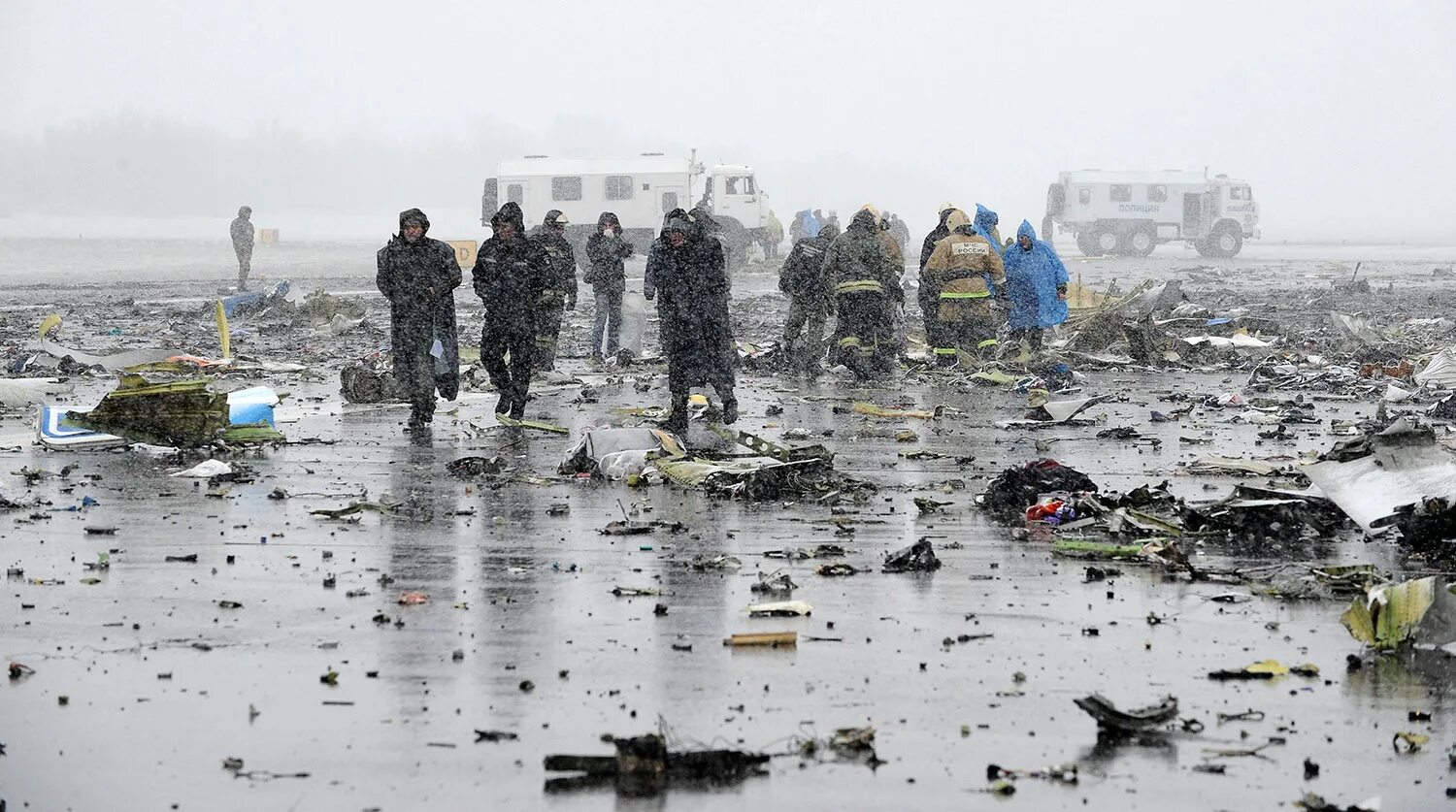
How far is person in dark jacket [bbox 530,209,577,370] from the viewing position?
1380cm

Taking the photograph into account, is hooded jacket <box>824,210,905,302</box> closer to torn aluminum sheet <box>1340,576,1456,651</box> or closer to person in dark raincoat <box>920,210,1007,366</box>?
person in dark raincoat <box>920,210,1007,366</box>

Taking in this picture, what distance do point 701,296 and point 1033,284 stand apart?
5.92 metres

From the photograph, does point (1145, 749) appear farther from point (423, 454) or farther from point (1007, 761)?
point (423, 454)

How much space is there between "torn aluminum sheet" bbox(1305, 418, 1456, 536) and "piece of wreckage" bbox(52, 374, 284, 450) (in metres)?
Result: 7.33

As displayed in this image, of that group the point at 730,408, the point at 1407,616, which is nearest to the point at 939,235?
the point at 730,408

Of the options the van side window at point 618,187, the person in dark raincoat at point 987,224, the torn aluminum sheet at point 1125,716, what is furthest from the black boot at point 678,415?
the van side window at point 618,187

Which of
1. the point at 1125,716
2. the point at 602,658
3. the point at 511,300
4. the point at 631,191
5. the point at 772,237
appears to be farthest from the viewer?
the point at 772,237

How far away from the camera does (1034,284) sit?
1714cm

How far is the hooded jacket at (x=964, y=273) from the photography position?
648 inches

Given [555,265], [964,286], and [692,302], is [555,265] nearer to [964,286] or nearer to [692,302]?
[692,302]

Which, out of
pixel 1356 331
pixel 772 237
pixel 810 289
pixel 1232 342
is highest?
pixel 772 237

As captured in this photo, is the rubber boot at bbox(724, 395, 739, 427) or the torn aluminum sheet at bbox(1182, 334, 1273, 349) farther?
the torn aluminum sheet at bbox(1182, 334, 1273, 349)

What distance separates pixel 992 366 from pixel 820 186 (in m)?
87.5

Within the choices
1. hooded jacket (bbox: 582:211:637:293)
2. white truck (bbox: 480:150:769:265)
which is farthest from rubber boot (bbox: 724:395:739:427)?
white truck (bbox: 480:150:769:265)
